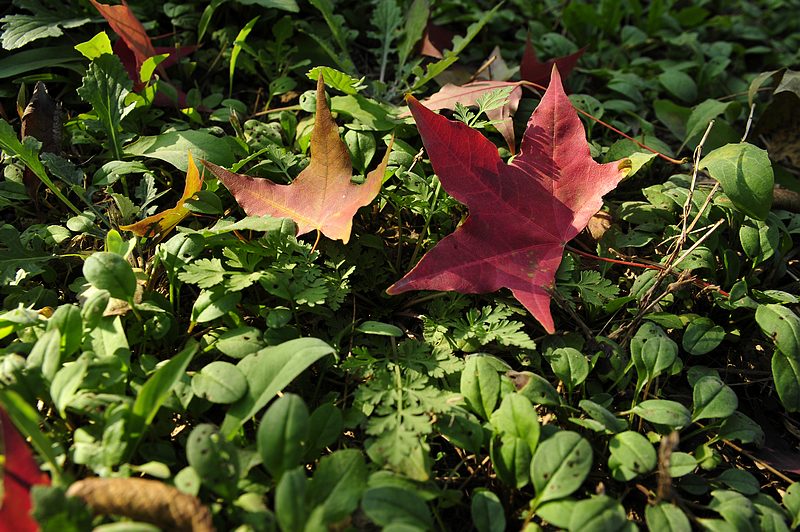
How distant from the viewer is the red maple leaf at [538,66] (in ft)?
7.29

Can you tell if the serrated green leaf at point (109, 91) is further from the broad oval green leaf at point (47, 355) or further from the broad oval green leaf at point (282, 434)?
the broad oval green leaf at point (282, 434)

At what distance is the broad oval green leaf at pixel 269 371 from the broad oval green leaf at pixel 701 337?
926 millimetres

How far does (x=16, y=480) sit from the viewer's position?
112 cm

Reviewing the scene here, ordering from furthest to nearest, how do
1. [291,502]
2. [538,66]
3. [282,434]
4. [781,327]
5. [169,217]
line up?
[538,66] < [169,217] < [781,327] < [282,434] < [291,502]

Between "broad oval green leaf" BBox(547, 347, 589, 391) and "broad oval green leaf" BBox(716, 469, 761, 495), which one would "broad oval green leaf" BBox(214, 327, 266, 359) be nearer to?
"broad oval green leaf" BBox(547, 347, 589, 391)

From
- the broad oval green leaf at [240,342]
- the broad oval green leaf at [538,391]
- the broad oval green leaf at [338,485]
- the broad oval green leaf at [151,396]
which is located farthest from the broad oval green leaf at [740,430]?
the broad oval green leaf at [151,396]

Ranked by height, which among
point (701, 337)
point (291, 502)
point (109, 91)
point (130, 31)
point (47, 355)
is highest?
point (130, 31)

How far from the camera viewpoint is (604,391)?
1.62 meters

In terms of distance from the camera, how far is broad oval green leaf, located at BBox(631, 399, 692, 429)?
1.39 m

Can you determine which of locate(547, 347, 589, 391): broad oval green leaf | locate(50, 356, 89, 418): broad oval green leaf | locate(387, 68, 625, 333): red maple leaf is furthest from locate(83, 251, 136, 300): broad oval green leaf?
locate(547, 347, 589, 391): broad oval green leaf

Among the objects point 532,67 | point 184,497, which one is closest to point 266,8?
point 532,67

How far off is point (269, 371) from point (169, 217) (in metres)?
0.59

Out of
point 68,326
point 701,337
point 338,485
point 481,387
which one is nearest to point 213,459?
point 338,485

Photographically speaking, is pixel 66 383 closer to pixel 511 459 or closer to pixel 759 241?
pixel 511 459
